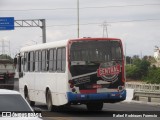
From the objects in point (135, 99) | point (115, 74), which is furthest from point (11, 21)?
point (115, 74)

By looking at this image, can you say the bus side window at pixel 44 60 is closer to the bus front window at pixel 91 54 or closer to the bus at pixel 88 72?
the bus at pixel 88 72

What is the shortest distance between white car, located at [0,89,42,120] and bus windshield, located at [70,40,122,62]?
9.43m

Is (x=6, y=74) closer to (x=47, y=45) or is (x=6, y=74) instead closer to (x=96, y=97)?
(x=47, y=45)

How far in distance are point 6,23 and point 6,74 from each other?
13.7 metres

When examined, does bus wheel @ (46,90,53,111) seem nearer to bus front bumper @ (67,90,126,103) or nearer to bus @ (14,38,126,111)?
bus @ (14,38,126,111)

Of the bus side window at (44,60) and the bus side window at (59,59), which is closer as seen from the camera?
the bus side window at (59,59)

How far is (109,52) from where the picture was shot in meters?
21.8

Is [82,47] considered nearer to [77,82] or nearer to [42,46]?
[77,82]

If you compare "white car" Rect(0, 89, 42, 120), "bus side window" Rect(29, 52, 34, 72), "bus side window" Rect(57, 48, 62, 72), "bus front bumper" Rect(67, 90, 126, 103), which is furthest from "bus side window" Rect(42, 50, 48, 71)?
"white car" Rect(0, 89, 42, 120)

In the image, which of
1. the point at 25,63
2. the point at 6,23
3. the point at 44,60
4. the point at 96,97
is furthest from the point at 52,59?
the point at 6,23

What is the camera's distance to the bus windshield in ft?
70.5

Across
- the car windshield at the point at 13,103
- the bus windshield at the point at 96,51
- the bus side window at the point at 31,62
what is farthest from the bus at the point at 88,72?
the car windshield at the point at 13,103

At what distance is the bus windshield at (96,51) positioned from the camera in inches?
846

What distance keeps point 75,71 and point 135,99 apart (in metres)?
12.7
